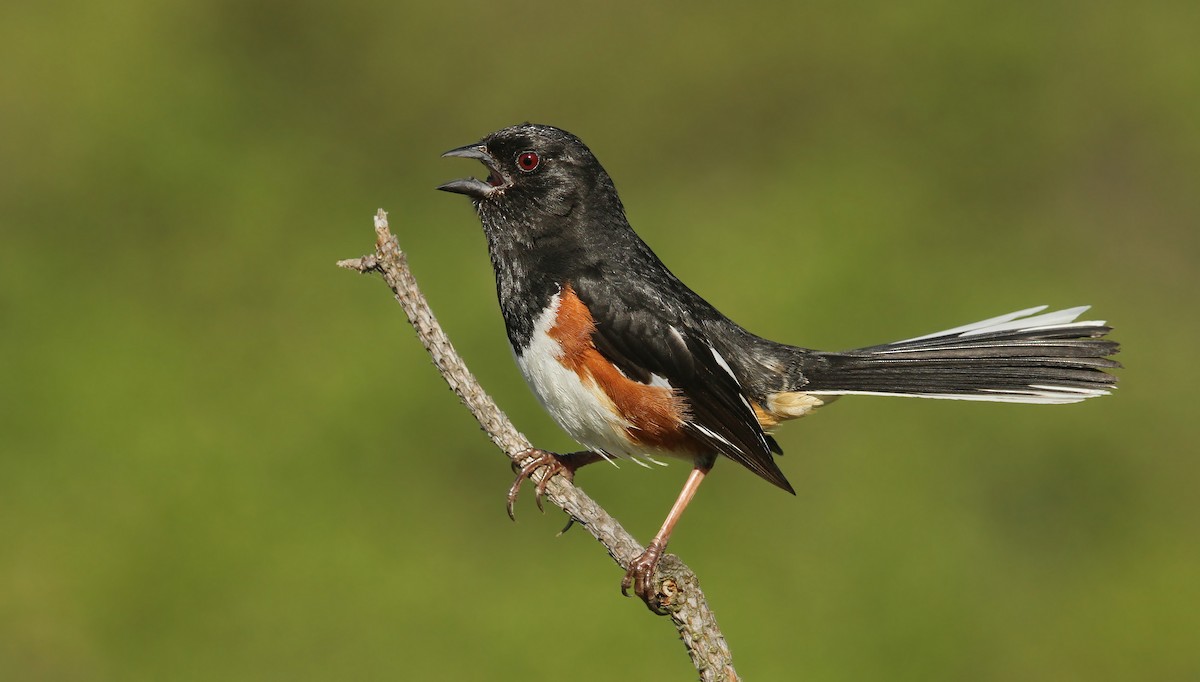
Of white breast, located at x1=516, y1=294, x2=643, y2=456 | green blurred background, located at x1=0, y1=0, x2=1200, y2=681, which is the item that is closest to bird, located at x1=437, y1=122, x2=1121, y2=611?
white breast, located at x1=516, y1=294, x2=643, y2=456

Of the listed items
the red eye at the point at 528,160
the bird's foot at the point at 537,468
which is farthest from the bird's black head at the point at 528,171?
the bird's foot at the point at 537,468

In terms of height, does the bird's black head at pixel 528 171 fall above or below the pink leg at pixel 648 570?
above

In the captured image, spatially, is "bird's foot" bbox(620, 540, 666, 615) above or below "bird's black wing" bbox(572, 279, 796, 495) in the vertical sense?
below

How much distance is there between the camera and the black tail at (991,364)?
4133 millimetres

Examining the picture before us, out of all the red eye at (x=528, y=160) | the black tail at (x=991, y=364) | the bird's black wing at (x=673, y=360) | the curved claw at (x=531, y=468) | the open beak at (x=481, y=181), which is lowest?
the curved claw at (x=531, y=468)

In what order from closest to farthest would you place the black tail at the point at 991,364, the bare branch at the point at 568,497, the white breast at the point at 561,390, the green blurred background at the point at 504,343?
the bare branch at the point at 568,497 < the white breast at the point at 561,390 < the black tail at the point at 991,364 < the green blurred background at the point at 504,343

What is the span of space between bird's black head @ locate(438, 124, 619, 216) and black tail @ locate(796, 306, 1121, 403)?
1002 millimetres

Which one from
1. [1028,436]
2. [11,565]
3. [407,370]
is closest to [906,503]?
[1028,436]

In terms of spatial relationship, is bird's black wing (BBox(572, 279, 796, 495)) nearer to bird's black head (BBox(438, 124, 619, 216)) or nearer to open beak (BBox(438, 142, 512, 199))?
bird's black head (BBox(438, 124, 619, 216))

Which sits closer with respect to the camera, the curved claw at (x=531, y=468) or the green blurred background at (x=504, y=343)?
the curved claw at (x=531, y=468)

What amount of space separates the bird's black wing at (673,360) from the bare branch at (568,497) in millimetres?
512

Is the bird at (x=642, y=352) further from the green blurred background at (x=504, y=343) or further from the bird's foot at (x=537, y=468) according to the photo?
the green blurred background at (x=504, y=343)

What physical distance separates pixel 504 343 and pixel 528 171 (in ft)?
8.81

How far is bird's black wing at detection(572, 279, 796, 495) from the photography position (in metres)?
4.01
